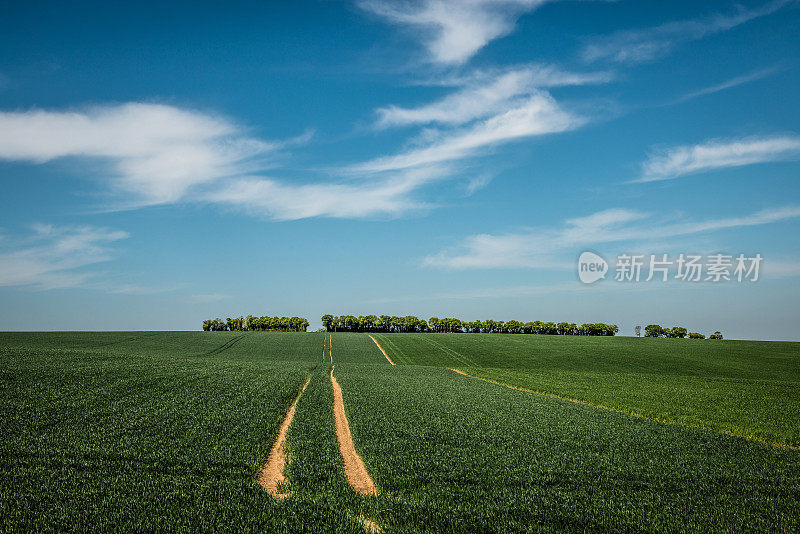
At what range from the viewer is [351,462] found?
12156mm

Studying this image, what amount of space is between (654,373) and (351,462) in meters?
51.4

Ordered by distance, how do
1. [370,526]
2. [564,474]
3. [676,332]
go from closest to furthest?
[370,526] → [564,474] → [676,332]

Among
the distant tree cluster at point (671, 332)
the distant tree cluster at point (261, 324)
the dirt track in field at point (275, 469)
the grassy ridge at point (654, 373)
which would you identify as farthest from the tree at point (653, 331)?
the dirt track in field at point (275, 469)

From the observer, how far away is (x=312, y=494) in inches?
383

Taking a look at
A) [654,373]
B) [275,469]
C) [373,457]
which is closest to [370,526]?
[373,457]

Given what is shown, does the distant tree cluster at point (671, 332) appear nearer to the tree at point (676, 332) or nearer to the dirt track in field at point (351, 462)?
the tree at point (676, 332)

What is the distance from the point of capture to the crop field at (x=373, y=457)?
8.57m

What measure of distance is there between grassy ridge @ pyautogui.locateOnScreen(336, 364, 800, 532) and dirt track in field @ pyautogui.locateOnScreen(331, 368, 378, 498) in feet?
1.01

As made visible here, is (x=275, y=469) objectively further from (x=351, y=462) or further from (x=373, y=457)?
(x=373, y=457)

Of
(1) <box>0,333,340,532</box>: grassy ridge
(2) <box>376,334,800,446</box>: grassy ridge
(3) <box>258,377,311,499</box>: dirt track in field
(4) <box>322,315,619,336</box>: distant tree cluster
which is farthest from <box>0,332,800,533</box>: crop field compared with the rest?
(4) <box>322,315,619,336</box>: distant tree cluster

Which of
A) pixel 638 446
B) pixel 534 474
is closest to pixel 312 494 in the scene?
pixel 534 474

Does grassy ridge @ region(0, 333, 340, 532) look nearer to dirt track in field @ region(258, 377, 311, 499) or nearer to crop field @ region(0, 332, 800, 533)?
crop field @ region(0, 332, 800, 533)

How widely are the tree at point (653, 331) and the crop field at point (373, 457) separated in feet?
387

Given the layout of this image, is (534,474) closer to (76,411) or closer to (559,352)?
(76,411)
